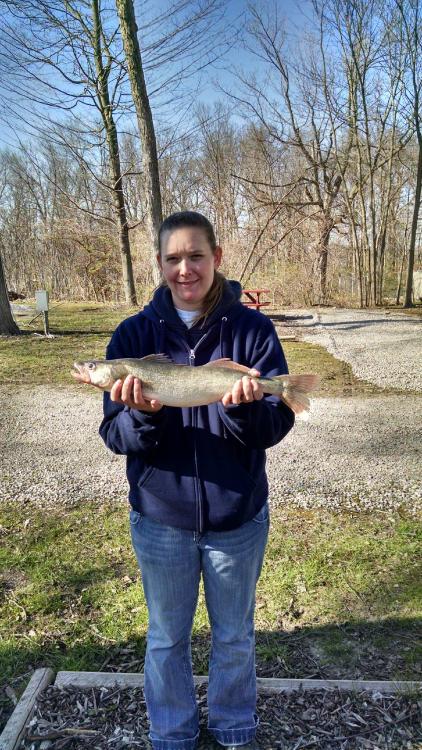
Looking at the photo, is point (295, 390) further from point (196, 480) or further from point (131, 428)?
point (131, 428)

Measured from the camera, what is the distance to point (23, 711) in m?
2.31

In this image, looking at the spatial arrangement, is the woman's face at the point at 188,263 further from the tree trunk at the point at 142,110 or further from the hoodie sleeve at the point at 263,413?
the tree trunk at the point at 142,110

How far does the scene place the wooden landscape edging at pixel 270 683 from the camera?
2383 mm

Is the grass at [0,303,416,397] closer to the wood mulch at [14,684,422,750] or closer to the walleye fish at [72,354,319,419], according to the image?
the wood mulch at [14,684,422,750]

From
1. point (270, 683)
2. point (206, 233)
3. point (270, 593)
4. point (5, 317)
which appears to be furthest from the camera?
point (5, 317)

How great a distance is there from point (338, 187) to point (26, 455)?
1975 centimetres

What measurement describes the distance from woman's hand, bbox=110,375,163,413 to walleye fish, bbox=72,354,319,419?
0.03m

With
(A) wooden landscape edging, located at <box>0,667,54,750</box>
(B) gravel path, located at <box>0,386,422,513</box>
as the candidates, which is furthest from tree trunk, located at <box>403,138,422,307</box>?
(A) wooden landscape edging, located at <box>0,667,54,750</box>

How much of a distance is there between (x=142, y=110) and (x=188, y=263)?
10.00 metres

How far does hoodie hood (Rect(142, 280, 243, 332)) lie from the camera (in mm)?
2105

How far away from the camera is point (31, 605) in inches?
123

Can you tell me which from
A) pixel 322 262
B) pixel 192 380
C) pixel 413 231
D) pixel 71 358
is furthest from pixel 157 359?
pixel 322 262

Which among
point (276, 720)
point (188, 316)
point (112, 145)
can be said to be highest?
point (112, 145)

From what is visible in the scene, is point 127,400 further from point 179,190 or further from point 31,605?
point 179,190
